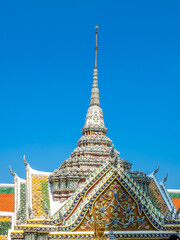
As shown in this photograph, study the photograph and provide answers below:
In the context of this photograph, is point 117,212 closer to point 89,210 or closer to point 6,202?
point 89,210

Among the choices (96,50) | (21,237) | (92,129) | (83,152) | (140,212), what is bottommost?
(21,237)

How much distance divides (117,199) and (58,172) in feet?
12.0

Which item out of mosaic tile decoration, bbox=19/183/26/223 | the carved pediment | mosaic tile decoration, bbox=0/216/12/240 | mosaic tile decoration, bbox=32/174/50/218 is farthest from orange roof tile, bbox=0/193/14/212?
the carved pediment

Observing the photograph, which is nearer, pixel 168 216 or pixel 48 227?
pixel 48 227

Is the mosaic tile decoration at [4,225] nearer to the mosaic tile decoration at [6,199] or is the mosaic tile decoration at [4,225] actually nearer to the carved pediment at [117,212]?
the mosaic tile decoration at [6,199]

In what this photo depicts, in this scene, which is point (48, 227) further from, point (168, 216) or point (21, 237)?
point (168, 216)

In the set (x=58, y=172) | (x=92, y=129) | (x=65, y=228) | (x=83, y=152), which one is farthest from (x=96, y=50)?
(x=65, y=228)

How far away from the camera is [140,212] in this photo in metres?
12.8

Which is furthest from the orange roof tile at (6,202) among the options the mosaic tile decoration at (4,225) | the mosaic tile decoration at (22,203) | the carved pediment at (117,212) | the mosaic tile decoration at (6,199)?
the carved pediment at (117,212)

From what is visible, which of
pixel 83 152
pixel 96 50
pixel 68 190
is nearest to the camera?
pixel 68 190

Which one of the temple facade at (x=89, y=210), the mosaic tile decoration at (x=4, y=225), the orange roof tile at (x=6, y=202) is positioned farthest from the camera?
the orange roof tile at (x=6, y=202)

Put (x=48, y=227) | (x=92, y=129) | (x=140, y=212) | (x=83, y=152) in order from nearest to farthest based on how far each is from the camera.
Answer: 1. (x=48, y=227)
2. (x=140, y=212)
3. (x=83, y=152)
4. (x=92, y=129)

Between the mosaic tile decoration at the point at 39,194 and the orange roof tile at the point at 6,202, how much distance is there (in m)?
1.58

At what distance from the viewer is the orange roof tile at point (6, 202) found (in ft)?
51.2
